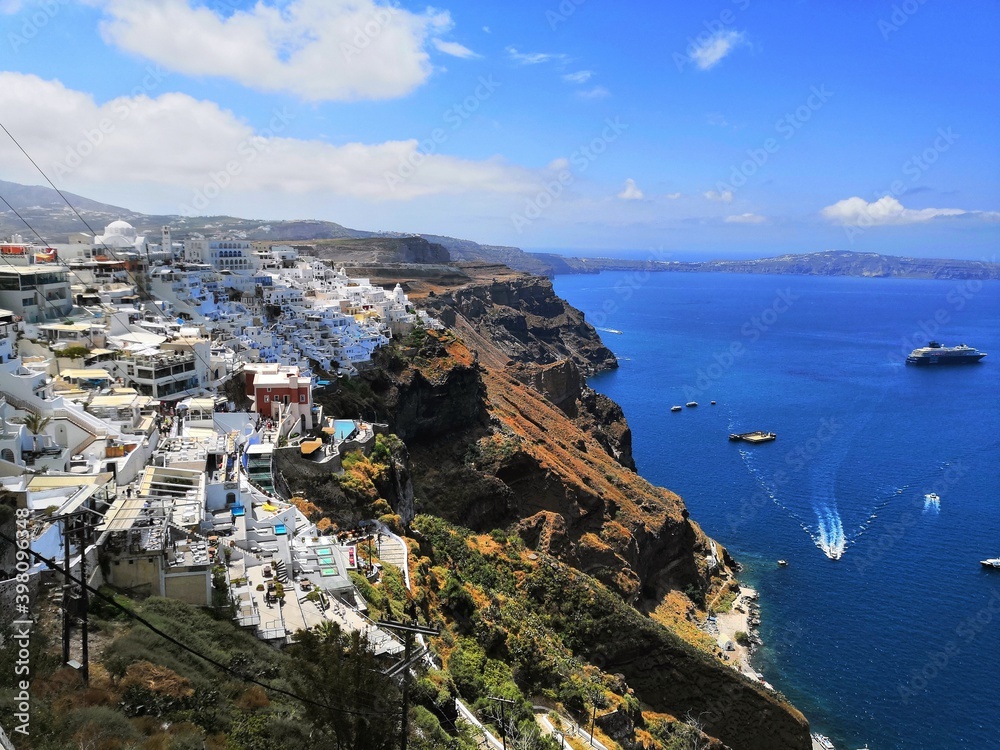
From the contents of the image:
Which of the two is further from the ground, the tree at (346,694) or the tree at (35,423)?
the tree at (35,423)

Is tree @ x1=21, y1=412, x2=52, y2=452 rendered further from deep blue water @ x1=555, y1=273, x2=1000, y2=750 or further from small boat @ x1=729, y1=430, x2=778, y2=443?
small boat @ x1=729, y1=430, x2=778, y2=443

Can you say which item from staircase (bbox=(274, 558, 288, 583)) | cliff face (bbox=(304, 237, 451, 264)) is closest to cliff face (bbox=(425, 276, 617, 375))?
cliff face (bbox=(304, 237, 451, 264))

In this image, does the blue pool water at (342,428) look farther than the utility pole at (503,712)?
Yes

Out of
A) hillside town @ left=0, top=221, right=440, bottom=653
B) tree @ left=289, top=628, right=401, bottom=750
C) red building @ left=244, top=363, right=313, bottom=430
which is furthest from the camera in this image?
red building @ left=244, top=363, right=313, bottom=430

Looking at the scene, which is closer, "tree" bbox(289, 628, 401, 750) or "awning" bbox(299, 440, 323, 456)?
"tree" bbox(289, 628, 401, 750)

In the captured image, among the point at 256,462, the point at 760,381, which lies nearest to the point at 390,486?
the point at 256,462

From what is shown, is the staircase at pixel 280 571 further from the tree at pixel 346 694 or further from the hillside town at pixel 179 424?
the tree at pixel 346 694

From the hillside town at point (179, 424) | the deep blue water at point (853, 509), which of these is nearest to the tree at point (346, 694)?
the hillside town at point (179, 424)

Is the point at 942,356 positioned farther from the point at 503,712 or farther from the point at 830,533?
the point at 503,712
